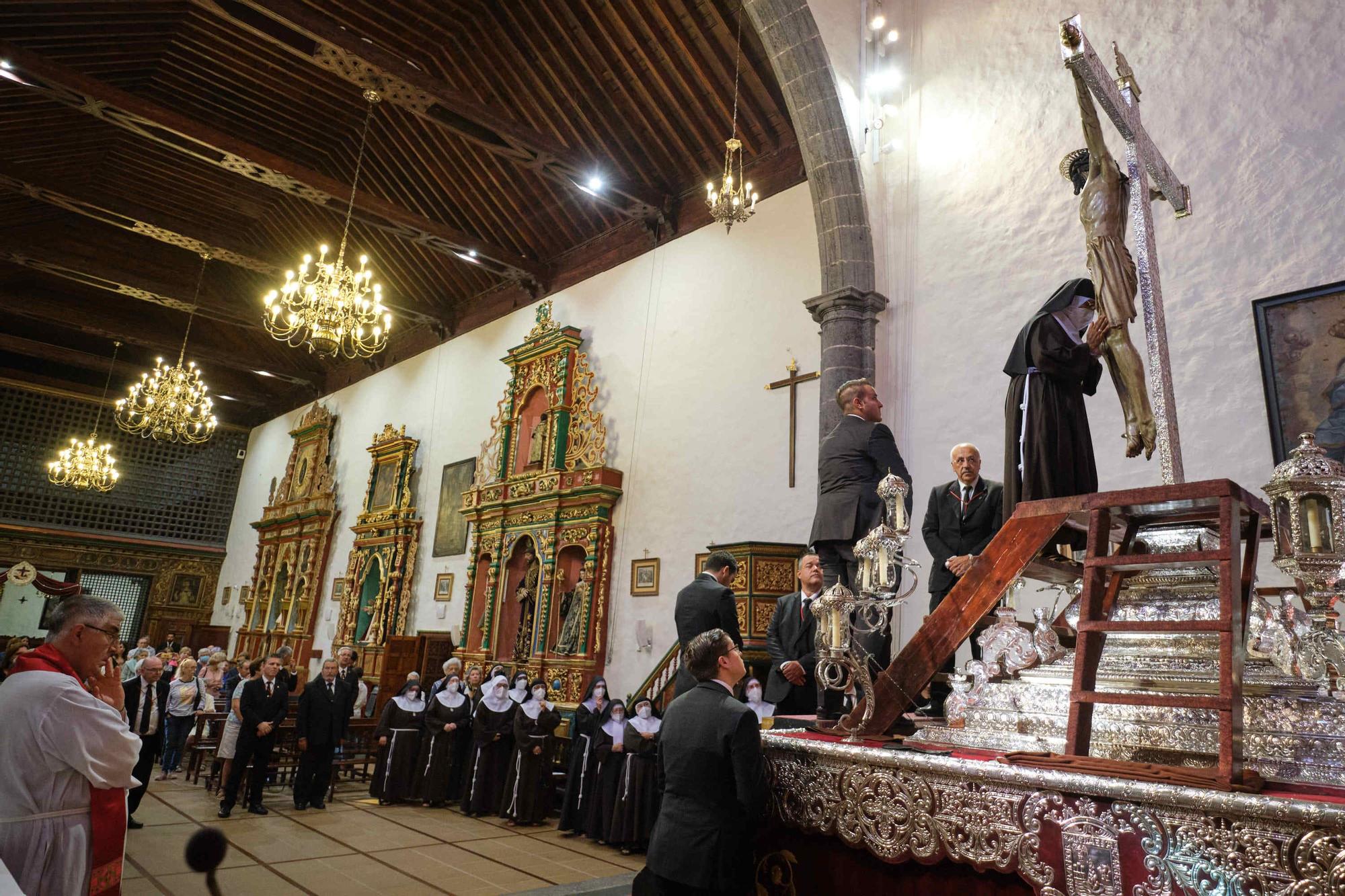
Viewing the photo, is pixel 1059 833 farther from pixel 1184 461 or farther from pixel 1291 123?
pixel 1291 123

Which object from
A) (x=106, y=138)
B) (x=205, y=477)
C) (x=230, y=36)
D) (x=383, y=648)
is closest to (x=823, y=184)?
(x=230, y=36)

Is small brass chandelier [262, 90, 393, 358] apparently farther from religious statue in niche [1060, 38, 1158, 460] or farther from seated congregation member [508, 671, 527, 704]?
religious statue in niche [1060, 38, 1158, 460]

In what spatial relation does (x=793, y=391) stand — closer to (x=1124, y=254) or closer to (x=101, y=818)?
(x=1124, y=254)

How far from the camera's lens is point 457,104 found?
9305mm

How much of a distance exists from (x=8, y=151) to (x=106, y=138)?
136 cm

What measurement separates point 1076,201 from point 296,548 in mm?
16305

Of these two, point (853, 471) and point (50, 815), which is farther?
point (853, 471)

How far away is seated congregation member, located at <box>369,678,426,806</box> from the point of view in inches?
322

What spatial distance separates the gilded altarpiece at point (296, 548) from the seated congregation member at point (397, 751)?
861 cm

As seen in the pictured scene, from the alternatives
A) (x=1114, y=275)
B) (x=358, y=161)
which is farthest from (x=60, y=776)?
(x=358, y=161)

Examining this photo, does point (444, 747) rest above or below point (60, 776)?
below

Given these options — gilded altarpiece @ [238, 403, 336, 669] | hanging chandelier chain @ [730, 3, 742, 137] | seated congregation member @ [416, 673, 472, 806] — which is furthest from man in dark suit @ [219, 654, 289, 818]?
gilded altarpiece @ [238, 403, 336, 669]

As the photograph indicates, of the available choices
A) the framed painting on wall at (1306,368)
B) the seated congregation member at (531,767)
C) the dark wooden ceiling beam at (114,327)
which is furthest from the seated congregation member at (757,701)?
the dark wooden ceiling beam at (114,327)

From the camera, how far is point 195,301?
49.1ft
